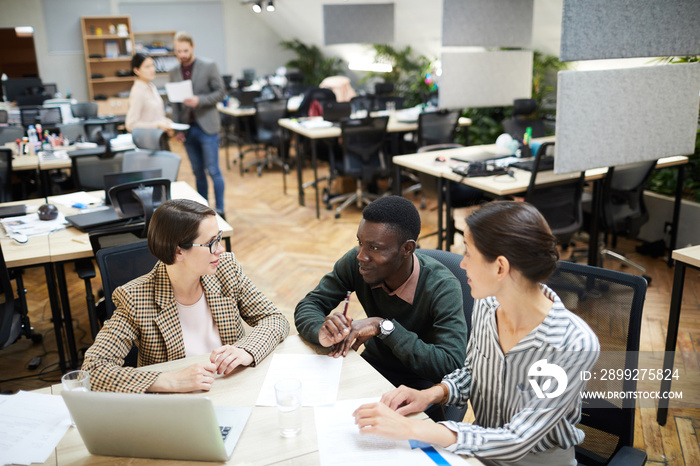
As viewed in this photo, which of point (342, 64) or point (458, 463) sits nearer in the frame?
point (458, 463)

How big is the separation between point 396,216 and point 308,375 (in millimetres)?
509

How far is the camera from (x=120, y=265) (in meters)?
2.05

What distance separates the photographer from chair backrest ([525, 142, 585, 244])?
11.2 ft

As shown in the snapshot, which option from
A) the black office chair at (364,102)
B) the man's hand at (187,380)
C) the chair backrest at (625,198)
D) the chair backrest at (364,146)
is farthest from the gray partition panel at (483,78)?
the man's hand at (187,380)

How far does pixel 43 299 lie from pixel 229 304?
258 centimetres

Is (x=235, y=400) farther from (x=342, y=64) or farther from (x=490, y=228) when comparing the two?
(x=342, y=64)

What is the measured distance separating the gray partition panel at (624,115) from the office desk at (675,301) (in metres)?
0.60

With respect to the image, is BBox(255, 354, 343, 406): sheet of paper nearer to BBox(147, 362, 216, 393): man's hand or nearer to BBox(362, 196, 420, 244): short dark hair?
BBox(147, 362, 216, 393): man's hand

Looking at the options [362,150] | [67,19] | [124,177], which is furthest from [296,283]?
[67,19]

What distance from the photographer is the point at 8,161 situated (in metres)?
3.86

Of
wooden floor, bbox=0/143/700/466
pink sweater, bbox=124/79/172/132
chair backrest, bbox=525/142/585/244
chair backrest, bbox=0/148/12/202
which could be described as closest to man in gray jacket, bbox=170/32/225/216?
pink sweater, bbox=124/79/172/132

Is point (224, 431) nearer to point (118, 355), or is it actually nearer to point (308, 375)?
point (308, 375)

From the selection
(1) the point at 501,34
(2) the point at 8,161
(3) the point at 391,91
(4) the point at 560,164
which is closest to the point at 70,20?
(3) the point at 391,91

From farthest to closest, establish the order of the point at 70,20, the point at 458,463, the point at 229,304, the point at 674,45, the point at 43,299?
the point at 70,20 < the point at 43,299 < the point at 674,45 < the point at 229,304 < the point at 458,463
